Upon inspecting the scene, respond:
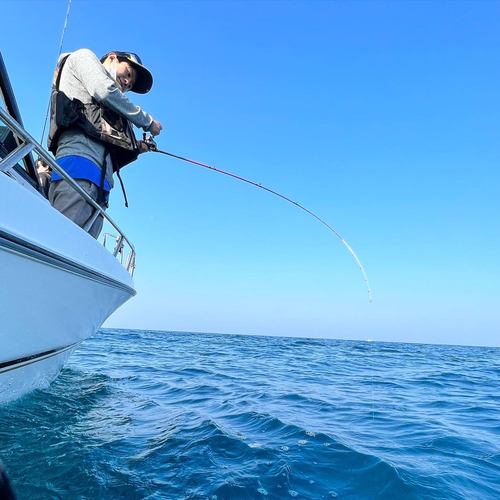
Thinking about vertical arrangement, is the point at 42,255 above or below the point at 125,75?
below

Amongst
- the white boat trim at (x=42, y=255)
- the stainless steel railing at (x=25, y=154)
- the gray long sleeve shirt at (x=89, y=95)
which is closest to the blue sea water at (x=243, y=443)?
the white boat trim at (x=42, y=255)

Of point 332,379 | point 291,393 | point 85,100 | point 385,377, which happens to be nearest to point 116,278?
point 85,100

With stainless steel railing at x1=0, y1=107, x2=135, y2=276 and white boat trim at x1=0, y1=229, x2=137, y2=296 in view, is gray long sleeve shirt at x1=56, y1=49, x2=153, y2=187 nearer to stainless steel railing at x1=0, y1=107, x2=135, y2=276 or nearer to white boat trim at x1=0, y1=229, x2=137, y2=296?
stainless steel railing at x1=0, y1=107, x2=135, y2=276

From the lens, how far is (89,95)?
2945 millimetres

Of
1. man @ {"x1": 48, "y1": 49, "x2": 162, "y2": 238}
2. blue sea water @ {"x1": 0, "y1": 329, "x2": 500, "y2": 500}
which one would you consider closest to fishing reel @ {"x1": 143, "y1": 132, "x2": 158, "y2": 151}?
man @ {"x1": 48, "y1": 49, "x2": 162, "y2": 238}

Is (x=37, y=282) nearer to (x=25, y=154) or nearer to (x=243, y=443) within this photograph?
(x=25, y=154)

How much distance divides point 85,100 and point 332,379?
572 centimetres

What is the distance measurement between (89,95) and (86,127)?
1.01 feet

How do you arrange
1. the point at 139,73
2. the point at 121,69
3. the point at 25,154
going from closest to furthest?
the point at 25,154
the point at 121,69
the point at 139,73

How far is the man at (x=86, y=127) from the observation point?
108 inches

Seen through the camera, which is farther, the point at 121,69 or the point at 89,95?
the point at 121,69

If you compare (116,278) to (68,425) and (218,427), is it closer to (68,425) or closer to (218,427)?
(68,425)

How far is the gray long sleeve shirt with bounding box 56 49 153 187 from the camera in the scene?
275 centimetres

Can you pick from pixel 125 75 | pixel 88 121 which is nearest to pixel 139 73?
pixel 125 75
